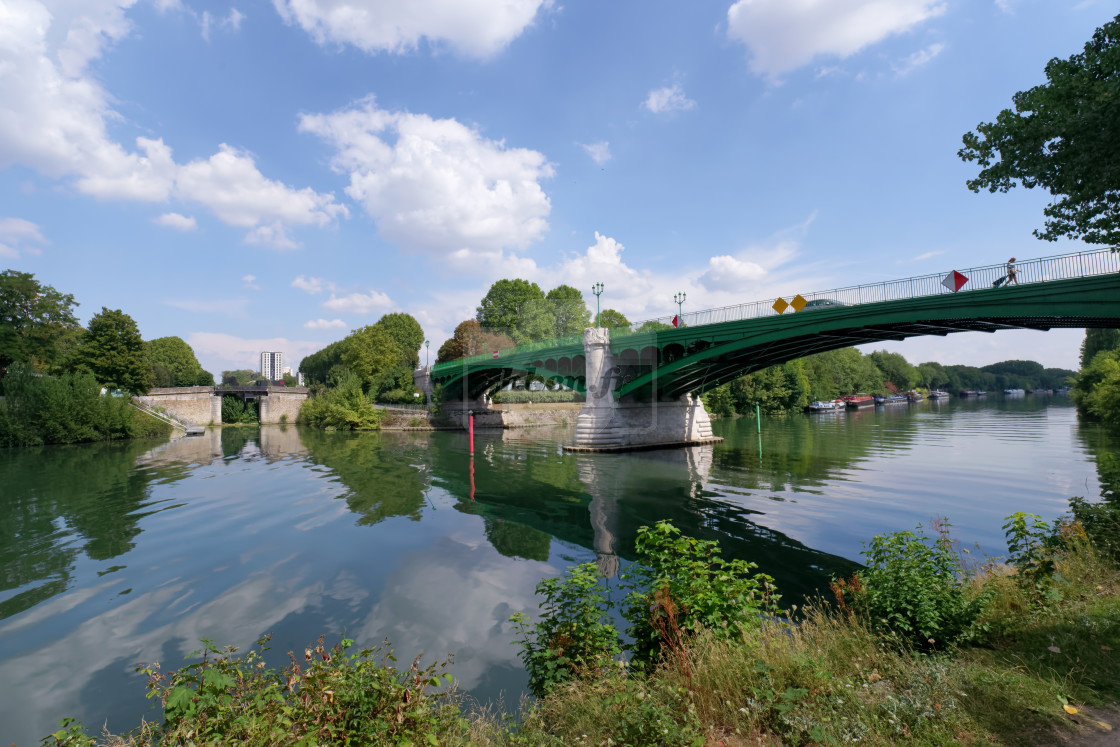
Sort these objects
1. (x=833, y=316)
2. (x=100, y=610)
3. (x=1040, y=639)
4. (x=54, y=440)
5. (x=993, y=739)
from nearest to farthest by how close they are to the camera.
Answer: (x=993, y=739)
(x=1040, y=639)
(x=100, y=610)
(x=833, y=316)
(x=54, y=440)

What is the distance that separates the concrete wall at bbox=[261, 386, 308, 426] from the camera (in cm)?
7731

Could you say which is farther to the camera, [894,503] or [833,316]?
[833,316]

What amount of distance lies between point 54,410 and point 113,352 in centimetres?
1615

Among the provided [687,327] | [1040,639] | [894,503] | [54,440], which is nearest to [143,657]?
[1040,639]

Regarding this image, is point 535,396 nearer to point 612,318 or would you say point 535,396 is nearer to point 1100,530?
point 612,318

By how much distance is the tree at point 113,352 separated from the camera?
56719mm

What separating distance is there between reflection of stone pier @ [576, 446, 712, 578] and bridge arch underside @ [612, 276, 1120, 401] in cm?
560

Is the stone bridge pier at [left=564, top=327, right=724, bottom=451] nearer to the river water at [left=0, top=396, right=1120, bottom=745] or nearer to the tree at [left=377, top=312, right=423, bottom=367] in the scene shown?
the river water at [left=0, top=396, right=1120, bottom=745]

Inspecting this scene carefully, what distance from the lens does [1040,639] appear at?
571 cm

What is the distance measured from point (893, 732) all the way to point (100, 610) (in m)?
13.6

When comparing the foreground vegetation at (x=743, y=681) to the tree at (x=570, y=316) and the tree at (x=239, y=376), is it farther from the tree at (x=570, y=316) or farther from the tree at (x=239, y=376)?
the tree at (x=239, y=376)

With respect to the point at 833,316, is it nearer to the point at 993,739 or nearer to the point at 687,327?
the point at 687,327

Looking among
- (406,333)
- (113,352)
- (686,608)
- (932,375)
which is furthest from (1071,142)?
(932,375)

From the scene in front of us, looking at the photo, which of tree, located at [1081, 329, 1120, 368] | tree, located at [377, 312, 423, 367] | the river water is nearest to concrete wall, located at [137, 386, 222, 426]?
tree, located at [377, 312, 423, 367]
